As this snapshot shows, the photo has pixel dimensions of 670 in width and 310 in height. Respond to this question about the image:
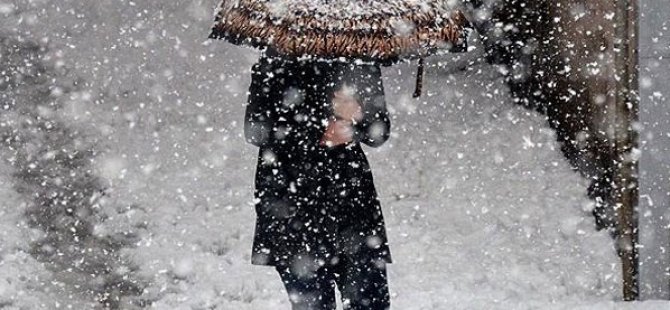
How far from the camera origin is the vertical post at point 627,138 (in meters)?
5.40

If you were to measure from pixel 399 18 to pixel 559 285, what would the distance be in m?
3.20

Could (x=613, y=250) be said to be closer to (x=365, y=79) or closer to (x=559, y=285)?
(x=559, y=285)

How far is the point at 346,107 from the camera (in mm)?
3533

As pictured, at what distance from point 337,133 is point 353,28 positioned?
46cm

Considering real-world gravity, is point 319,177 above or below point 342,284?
above

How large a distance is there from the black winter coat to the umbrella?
0.58 feet

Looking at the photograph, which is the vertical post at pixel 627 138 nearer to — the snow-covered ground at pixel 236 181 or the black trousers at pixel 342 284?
the snow-covered ground at pixel 236 181

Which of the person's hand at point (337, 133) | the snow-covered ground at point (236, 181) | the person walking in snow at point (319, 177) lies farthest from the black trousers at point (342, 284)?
the snow-covered ground at point (236, 181)

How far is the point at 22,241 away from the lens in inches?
265

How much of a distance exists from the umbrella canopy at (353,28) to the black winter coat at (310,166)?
0.57ft

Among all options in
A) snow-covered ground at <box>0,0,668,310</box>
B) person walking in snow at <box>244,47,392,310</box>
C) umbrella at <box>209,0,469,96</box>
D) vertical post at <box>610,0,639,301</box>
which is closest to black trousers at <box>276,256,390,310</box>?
person walking in snow at <box>244,47,392,310</box>

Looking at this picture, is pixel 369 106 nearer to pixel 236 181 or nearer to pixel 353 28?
pixel 353 28

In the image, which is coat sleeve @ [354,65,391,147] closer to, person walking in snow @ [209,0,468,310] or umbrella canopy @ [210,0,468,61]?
person walking in snow @ [209,0,468,310]

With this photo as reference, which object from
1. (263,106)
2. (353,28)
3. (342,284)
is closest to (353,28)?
(353,28)
